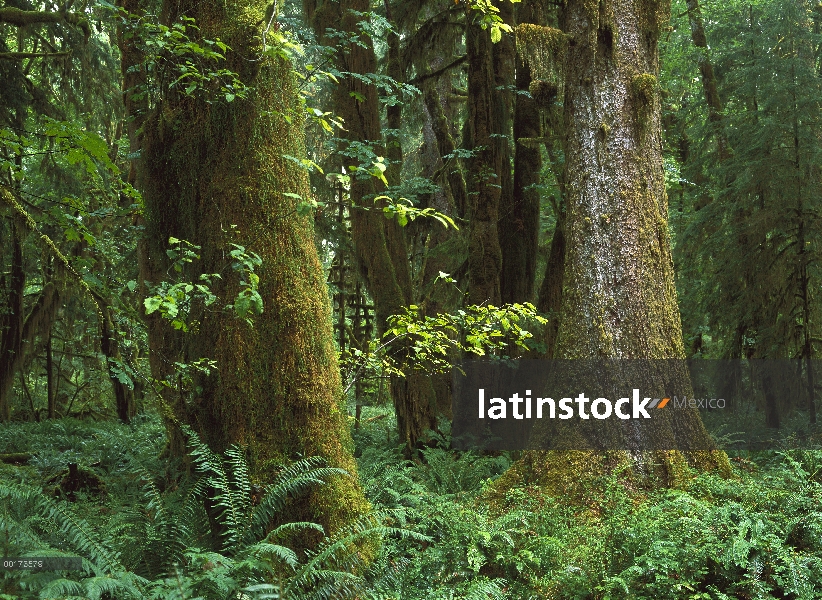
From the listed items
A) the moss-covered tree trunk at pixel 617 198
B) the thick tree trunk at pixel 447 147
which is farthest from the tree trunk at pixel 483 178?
the moss-covered tree trunk at pixel 617 198

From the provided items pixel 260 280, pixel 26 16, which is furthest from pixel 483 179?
pixel 260 280

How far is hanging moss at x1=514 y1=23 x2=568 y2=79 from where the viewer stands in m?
6.70

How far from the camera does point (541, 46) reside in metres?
6.79

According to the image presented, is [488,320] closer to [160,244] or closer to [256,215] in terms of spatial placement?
[256,215]

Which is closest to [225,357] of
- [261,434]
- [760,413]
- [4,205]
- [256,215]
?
[261,434]

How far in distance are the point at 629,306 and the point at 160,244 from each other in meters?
4.02

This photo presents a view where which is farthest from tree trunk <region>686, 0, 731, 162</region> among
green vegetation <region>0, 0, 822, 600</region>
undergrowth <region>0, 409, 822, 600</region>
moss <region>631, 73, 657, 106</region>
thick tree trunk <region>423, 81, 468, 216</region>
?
undergrowth <region>0, 409, 822, 600</region>

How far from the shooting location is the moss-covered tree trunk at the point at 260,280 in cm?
413

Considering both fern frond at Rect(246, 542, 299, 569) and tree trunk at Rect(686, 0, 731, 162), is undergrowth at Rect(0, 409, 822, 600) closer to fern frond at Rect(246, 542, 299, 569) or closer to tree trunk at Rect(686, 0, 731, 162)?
fern frond at Rect(246, 542, 299, 569)

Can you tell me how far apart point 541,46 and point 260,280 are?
13.8 ft

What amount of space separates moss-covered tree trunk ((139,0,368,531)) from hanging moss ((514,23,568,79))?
10.4 ft

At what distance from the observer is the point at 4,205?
13.7 ft

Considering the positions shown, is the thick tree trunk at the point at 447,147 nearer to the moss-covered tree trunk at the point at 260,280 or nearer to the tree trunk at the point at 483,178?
the tree trunk at the point at 483,178

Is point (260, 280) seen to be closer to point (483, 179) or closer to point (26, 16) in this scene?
point (26, 16)
